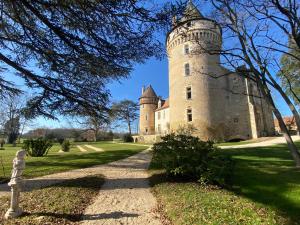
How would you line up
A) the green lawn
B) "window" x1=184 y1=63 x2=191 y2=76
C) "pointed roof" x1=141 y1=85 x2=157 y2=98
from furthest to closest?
"pointed roof" x1=141 y1=85 x2=157 y2=98, "window" x1=184 y1=63 x2=191 y2=76, the green lawn

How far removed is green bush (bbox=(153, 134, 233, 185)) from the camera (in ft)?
19.4

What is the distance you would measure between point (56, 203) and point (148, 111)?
127 feet

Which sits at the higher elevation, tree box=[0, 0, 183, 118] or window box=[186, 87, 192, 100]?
window box=[186, 87, 192, 100]

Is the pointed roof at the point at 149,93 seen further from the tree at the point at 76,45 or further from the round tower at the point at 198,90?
the tree at the point at 76,45

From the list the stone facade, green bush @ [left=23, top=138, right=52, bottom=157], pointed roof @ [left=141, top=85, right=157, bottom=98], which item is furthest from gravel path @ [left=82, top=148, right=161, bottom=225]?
pointed roof @ [left=141, top=85, right=157, bottom=98]

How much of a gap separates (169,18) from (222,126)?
22.6 m

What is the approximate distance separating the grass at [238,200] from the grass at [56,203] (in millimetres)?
1598

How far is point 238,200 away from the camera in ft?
15.5

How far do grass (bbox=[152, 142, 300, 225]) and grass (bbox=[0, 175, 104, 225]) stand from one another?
1.60 meters

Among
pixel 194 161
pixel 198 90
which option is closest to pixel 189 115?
pixel 198 90

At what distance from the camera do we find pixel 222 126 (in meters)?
26.4

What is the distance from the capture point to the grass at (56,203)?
391cm

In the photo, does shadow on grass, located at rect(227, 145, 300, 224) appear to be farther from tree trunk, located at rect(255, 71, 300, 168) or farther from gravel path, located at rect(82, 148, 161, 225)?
gravel path, located at rect(82, 148, 161, 225)

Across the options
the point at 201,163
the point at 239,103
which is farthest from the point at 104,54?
the point at 239,103
